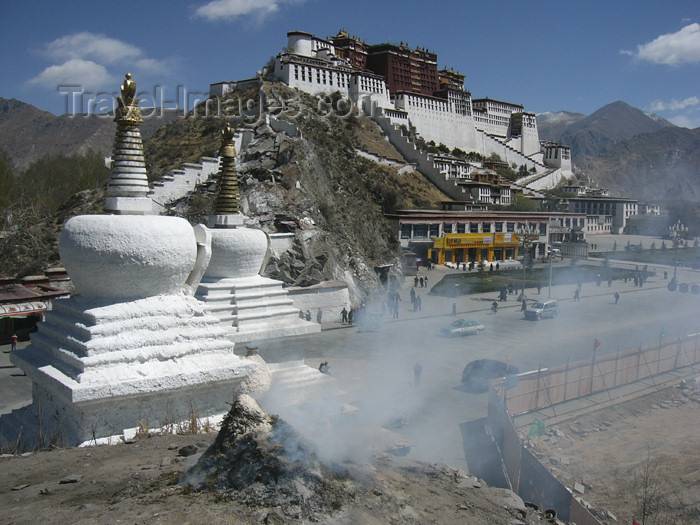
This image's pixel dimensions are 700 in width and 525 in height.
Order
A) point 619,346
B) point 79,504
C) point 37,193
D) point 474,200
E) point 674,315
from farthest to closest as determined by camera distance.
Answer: point 474,200 → point 37,193 → point 674,315 → point 619,346 → point 79,504

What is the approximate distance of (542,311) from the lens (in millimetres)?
23922

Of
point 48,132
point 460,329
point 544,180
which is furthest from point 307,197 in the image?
point 48,132

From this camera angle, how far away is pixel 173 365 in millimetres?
8492

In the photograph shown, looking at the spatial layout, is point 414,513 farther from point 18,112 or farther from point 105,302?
point 18,112

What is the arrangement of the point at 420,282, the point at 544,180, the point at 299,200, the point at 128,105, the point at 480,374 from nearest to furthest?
1. the point at 128,105
2. the point at 480,374
3. the point at 299,200
4. the point at 420,282
5. the point at 544,180

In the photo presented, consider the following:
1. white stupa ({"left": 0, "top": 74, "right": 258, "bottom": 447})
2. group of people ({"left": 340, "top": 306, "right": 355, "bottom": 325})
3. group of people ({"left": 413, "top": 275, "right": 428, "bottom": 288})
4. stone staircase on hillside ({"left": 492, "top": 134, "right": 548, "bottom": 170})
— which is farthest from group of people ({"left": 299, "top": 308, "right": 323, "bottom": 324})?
stone staircase on hillside ({"left": 492, "top": 134, "right": 548, "bottom": 170})

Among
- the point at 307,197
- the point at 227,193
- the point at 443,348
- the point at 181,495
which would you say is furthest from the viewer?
the point at 307,197

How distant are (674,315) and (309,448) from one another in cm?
2482

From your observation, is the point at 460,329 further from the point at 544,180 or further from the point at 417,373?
the point at 544,180

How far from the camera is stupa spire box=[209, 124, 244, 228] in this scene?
13.4 meters

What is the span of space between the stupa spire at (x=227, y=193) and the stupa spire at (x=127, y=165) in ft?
13.3

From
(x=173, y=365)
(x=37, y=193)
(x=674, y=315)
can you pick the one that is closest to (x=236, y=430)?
(x=173, y=365)

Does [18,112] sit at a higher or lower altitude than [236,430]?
higher

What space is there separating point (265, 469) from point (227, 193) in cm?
923
